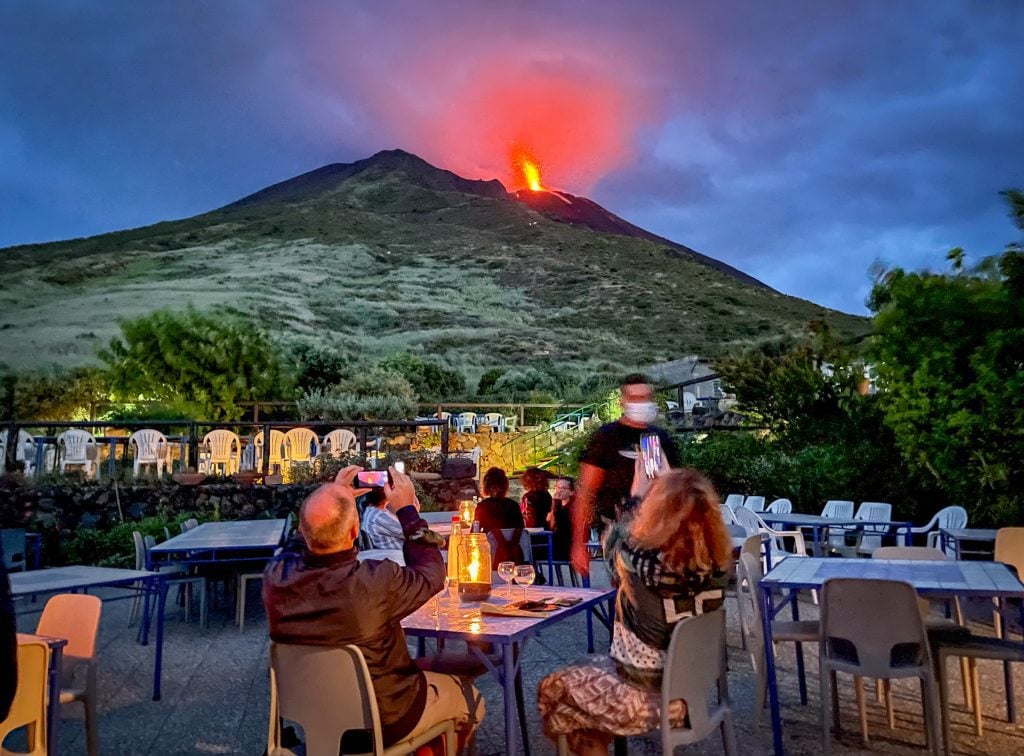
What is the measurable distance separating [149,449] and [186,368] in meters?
6.05

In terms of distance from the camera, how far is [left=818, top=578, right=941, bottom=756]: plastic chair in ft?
9.98

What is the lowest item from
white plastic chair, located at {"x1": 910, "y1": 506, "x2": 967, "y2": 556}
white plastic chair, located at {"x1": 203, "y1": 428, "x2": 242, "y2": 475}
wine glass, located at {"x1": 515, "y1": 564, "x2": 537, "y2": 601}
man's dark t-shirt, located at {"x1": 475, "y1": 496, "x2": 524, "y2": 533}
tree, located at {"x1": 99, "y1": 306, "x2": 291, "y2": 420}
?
white plastic chair, located at {"x1": 910, "y1": 506, "x2": 967, "y2": 556}

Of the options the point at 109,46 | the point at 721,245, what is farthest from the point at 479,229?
the point at 721,245

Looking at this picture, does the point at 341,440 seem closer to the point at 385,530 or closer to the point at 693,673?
the point at 385,530

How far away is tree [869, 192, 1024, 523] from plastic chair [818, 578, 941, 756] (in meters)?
4.31

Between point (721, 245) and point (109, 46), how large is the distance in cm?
9271

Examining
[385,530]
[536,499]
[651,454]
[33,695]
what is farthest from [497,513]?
[33,695]

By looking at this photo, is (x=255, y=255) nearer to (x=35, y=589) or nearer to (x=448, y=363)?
(x=448, y=363)

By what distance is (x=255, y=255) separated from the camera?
6178 cm

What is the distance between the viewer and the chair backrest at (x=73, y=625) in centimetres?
318

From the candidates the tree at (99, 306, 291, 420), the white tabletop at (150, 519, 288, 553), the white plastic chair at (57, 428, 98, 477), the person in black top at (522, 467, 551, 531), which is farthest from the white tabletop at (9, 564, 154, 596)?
the tree at (99, 306, 291, 420)

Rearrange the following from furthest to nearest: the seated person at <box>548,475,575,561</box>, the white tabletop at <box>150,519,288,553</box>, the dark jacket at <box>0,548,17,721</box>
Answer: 1. the seated person at <box>548,475,575,561</box>
2. the white tabletop at <box>150,519,288,553</box>
3. the dark jacket at <box>0,548,17,721</box>

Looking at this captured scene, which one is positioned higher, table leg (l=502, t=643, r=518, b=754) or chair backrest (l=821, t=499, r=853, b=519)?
chair backrest (l=821, t=499, r=853, b=519)

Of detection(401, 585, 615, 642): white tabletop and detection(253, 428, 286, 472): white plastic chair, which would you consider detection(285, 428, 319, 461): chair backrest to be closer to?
detection(253, 428, 286, 472): white plastic chair
